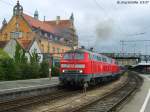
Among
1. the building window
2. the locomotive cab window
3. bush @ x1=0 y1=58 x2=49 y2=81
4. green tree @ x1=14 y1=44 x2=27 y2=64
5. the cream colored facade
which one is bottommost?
bush @ x1=0 y1=58 x2=49 y2=81

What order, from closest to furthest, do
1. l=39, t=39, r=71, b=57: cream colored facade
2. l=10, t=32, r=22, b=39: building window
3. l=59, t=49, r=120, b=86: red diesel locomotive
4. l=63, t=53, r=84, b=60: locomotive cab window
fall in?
l=59, t=49, r=120, b=86: red diesel locomotive → l=63, t=53, r=84, b=60: locomotive cab window → l=39, t=39, r=71, b=57: cream colored facade → l=10, t=32, r=22, b=39: building window

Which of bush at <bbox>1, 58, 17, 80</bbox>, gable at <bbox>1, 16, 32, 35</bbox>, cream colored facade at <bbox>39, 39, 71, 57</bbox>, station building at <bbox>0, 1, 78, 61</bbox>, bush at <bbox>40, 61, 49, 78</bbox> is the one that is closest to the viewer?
bush at <bbox>1, 58, 17, 80</bbox>

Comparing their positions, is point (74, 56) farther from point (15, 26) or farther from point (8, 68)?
point (15, 26)

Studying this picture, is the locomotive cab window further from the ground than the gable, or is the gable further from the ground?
the gable

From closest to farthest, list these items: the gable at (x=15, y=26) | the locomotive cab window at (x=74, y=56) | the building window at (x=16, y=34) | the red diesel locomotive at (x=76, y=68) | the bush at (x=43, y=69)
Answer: the red diesel locomotive at (x=76, y=68) < the locomotive cab window at (x=74, y=56) < the bush at (x=43, y=69) < the gable at (x=15, y=26) < the building window at (x=16, y=34)

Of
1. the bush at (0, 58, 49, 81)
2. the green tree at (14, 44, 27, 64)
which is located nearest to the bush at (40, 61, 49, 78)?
the bush at (0, 58, 49, 81)

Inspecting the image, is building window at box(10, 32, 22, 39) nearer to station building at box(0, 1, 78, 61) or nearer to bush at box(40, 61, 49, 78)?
station building at box(0, 1, 78, 61)

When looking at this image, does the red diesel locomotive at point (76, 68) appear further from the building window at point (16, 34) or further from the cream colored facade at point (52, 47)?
the building window at point (16, 34)

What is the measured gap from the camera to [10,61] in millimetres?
39156

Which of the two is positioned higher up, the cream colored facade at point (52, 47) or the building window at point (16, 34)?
the building window at point (16, 34)

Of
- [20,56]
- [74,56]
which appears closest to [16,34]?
[20,56]

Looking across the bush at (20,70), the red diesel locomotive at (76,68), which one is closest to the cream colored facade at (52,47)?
the bush at (20,70)

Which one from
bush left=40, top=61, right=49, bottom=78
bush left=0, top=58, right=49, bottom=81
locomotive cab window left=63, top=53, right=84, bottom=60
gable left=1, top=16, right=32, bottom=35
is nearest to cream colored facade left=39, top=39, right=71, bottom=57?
gable left=1, top=16, right=32, bottom=35

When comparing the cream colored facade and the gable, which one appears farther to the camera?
the gable
